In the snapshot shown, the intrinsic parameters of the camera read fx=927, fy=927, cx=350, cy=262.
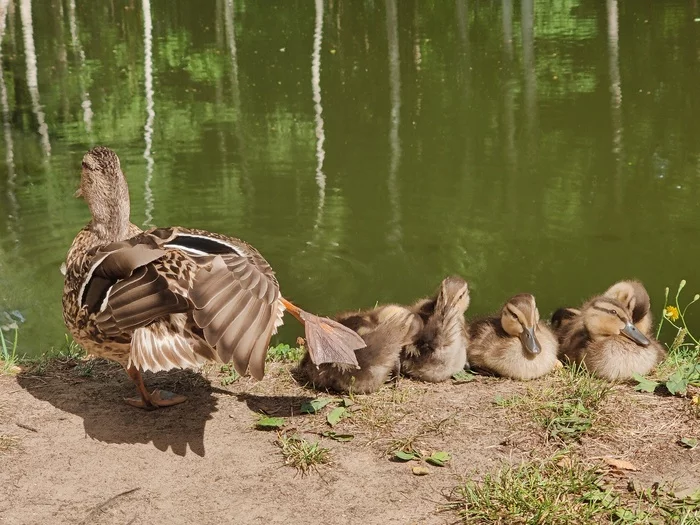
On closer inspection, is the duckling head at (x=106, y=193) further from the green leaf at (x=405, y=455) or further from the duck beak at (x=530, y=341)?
the duck beak at (x=530, y=341)

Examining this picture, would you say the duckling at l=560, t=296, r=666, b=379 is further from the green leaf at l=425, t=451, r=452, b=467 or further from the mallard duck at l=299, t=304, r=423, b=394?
the green leaf at l=425, t=451, r=452, b=467

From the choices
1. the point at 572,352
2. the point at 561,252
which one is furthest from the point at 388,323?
the point at 561,252

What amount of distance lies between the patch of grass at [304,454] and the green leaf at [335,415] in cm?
27

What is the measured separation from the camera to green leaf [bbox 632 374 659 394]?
17.1 ft

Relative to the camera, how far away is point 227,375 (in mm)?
5699

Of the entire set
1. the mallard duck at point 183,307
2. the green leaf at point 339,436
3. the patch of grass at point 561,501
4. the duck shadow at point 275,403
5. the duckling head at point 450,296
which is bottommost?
the patch of grass at point 561,501

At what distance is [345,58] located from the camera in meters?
19.1

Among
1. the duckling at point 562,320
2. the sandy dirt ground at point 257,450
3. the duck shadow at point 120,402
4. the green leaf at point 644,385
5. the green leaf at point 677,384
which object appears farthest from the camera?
the duckling at point 562,320

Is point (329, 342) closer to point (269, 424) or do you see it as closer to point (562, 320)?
point (269, 424)

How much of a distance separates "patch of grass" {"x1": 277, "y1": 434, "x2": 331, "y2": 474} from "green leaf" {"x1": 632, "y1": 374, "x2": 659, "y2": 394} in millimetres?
1866

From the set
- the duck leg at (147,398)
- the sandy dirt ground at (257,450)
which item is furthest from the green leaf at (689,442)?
the duck leg at (147,398)

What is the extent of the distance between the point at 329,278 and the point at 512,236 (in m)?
2.05

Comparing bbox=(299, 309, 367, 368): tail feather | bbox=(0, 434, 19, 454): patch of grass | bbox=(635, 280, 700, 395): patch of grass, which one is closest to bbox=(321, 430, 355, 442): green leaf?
bbox=(299, 309, 367, 368): tail feather

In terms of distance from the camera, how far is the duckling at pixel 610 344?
5.39 metres
